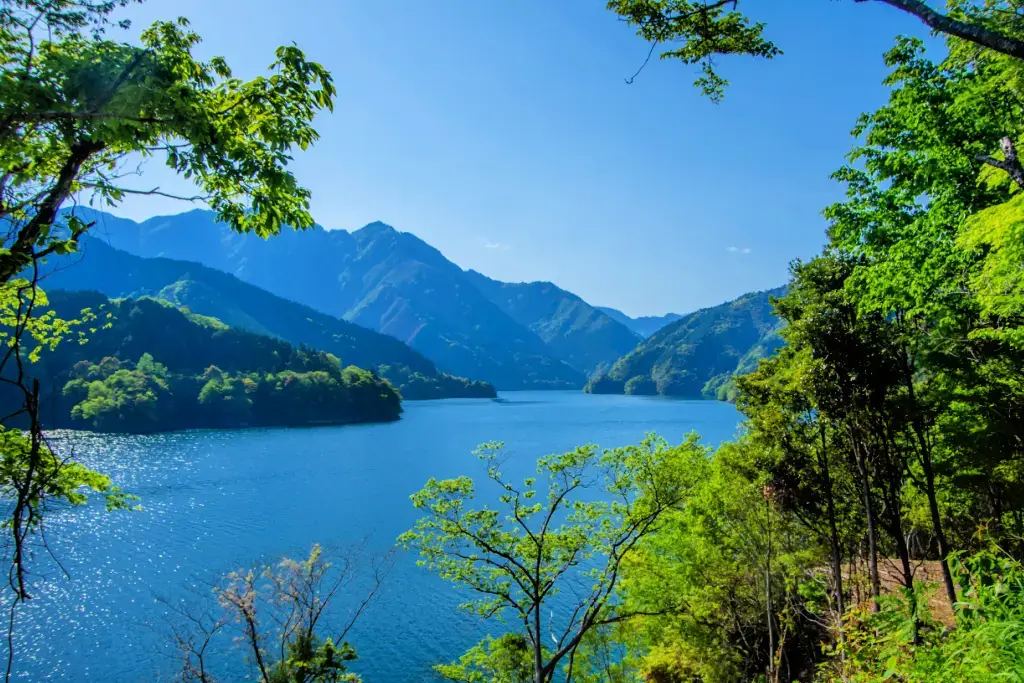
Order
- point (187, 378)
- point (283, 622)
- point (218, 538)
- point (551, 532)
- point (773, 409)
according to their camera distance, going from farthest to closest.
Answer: point (187, 378) → point (218, 538) → point (283, 622) → point (551, 532) → point (773, 409)

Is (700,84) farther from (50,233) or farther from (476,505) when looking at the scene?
(476,505)

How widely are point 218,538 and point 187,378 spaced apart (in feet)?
322

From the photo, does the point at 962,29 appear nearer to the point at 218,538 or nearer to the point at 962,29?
the point at 962,29

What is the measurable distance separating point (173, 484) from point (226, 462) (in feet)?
46.5

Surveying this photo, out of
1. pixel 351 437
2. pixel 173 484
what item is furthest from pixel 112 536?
pixel 351 437

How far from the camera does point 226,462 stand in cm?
7031

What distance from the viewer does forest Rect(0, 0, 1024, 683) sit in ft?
12.7

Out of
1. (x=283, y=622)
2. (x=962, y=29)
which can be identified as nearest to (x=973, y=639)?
(x=962, y=29)

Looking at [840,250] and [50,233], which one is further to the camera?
[840,250]

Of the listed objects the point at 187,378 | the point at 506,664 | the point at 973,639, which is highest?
the point at 973,639

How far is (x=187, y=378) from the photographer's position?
4882 inches

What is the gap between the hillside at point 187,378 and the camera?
102062 millimetres

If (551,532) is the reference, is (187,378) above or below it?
above

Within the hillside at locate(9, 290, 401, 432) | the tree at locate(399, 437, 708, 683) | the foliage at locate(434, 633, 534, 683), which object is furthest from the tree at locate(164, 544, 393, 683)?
the hillside at locate(9, 290, 401, 432)
